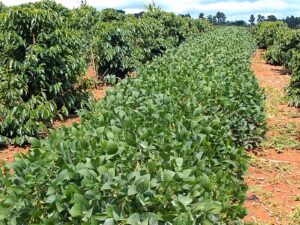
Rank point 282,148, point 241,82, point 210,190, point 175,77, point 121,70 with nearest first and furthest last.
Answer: point 210,190
point 175,77
point 241,82
point 282,148
point 121,70

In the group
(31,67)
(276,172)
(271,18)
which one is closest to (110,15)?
(31,67)

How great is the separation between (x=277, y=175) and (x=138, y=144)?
4.00 meters

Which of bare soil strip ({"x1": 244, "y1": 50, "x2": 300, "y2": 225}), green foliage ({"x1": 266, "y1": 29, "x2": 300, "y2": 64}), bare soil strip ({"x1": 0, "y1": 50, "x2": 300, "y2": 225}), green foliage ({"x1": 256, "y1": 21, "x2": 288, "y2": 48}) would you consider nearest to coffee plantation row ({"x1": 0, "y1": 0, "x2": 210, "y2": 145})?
bare soil strip ({"x1": 0, "y1": 50, "x2": 300, "y2": 225})

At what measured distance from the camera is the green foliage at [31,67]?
23.5ft

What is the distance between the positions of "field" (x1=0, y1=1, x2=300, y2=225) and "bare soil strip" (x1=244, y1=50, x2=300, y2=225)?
0.02 m

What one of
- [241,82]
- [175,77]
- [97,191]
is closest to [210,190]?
[97,191]

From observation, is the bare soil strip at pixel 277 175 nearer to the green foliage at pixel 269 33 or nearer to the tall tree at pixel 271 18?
the green foliage at pixel 269 33

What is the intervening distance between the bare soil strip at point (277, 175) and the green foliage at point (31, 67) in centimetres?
373

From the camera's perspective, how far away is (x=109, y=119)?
350 centimetres

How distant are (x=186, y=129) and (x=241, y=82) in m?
3.29

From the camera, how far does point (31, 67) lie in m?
7.43

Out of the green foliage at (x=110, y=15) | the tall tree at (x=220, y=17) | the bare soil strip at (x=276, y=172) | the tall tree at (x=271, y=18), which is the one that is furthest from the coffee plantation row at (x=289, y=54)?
the tall tree at (x=220, y=17)

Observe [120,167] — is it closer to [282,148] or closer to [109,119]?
[109,119]

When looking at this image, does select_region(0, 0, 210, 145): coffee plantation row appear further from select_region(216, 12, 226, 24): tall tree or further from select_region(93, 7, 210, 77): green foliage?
select_region(216, 12, 226, 24): tall tree
